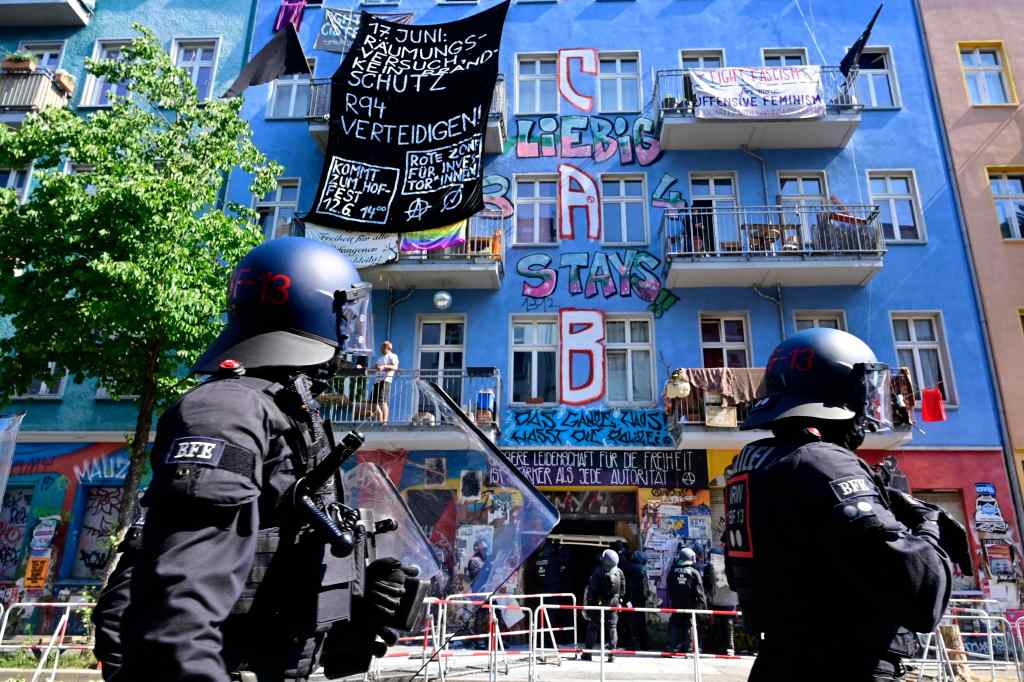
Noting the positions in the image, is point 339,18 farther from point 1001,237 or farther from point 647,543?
point 1001,237

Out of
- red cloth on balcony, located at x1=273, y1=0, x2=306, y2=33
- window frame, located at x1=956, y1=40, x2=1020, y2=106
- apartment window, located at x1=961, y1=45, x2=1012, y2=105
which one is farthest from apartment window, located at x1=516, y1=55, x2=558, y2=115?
apartment window, located at x1=961, y1=45, x2=1012, y2=105

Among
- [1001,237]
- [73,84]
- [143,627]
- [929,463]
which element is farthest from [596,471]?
[73,84]

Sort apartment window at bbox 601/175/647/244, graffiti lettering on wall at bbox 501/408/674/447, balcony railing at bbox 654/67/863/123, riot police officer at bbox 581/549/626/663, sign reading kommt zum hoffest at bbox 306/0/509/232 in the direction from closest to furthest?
riot police officer at bbox 581/549/626/663
sign reading kommt zum hoffest at bbox 306/0/509/232
graffiti lettering on wall at bbox 501/408/674/447
balcony railing at bbox 654/67/863/123
apartment window at bbox 601/175/647/244

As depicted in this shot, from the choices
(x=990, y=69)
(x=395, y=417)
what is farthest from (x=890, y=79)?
(x=395, y=417)

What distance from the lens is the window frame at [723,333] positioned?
49.5 ft

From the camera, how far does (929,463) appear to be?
13.9m

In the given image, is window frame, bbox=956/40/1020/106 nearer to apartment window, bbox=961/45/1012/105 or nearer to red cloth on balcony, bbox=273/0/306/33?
apartment window, bbox=961/45/1012/105

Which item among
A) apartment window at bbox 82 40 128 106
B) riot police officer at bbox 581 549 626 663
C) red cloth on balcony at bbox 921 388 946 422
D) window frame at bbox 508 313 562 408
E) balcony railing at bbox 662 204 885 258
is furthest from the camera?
apartment window at bbox 82 40 128 106

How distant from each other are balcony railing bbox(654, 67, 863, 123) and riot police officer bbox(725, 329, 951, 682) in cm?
1410

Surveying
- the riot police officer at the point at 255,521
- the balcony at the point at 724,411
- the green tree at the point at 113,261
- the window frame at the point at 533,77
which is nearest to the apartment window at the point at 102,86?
the green tree at the point at 113,261

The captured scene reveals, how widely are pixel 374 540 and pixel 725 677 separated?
27.2ft

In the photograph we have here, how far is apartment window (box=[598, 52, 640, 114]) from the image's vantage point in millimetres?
17312

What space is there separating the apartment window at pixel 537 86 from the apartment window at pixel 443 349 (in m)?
5.93

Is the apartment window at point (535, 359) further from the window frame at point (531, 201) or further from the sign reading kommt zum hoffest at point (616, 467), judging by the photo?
the window frame at point (531, 201)
